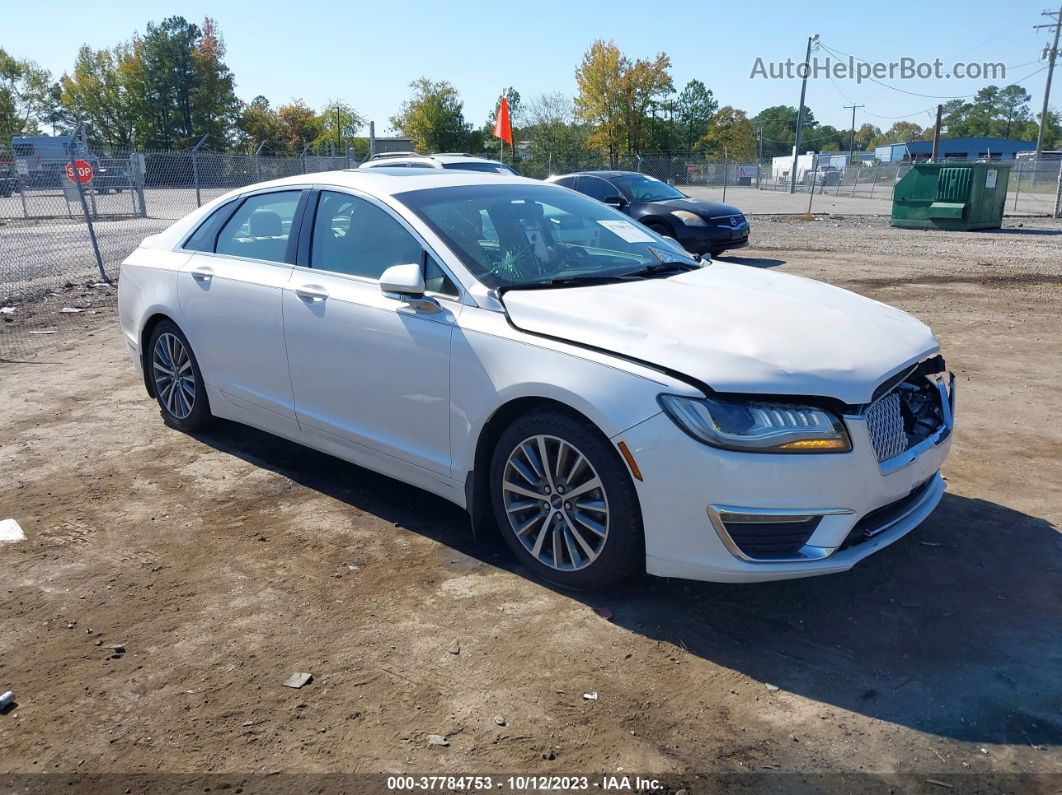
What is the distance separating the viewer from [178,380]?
5.61 meters

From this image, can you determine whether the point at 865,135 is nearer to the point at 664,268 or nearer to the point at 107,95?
the point at 107,95

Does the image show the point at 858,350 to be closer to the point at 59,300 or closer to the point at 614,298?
the point at 614,298

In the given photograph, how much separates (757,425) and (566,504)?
855 mm

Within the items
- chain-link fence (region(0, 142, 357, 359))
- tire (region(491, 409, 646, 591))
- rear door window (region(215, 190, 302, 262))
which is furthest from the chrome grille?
chain-link fence (region(0, 142, 357, 359))

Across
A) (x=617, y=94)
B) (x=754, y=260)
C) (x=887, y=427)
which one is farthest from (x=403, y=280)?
(x=617, y=94)

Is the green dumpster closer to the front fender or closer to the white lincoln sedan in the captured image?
the white lincoln sedan

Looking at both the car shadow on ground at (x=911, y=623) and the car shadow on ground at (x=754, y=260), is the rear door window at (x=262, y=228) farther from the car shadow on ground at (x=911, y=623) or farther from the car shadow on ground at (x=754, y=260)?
the car shadow on ground at (x=754, y=260)

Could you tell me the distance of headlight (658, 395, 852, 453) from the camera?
3.08 metres

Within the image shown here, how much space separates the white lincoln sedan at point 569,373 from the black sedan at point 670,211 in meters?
9.35

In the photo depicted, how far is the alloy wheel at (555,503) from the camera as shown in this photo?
3.44m

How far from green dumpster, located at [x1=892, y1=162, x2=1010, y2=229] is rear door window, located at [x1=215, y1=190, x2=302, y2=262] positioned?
2044cm

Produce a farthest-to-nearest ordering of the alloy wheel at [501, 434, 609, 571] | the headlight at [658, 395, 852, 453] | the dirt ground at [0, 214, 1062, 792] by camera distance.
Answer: the alloy wheel at [501, 434, 609, 571], the headlight at [658, 395, 852, 453], the dirt ground at [0, 214, 1062, 792]

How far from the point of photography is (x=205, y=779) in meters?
2.59

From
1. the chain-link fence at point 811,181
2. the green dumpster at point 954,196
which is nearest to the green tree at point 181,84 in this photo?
the chain-link fence at point 811,181
